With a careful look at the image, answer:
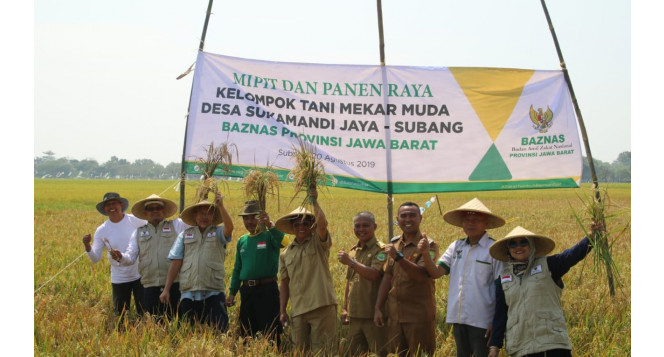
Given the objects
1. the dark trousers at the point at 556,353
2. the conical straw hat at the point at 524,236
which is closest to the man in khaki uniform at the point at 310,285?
the conical straw hat at the point at 524,236

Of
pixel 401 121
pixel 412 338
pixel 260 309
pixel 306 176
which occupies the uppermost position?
pixel 401 121

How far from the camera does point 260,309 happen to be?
637cm

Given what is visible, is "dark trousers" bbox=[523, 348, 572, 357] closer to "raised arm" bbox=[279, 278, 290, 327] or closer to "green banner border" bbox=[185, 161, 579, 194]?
"raised arm" bbox=[279, 278, 290, 327]

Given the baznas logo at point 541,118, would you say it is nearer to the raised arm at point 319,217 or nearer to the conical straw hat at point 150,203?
the raised arm at point 319,217

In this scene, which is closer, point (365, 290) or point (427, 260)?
point (427, 260)

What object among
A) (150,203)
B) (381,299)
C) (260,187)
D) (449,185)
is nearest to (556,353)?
(381,299)

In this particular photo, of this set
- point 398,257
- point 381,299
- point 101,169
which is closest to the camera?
point 398,257

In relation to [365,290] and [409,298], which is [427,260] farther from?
[365,290]

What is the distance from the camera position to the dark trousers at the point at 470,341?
522cm

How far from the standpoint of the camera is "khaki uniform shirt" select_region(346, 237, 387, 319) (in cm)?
597

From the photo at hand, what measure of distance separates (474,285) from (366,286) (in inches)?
45.7

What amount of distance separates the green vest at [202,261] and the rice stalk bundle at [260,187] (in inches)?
23.1

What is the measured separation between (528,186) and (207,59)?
4750 mm

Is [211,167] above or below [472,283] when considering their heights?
above
